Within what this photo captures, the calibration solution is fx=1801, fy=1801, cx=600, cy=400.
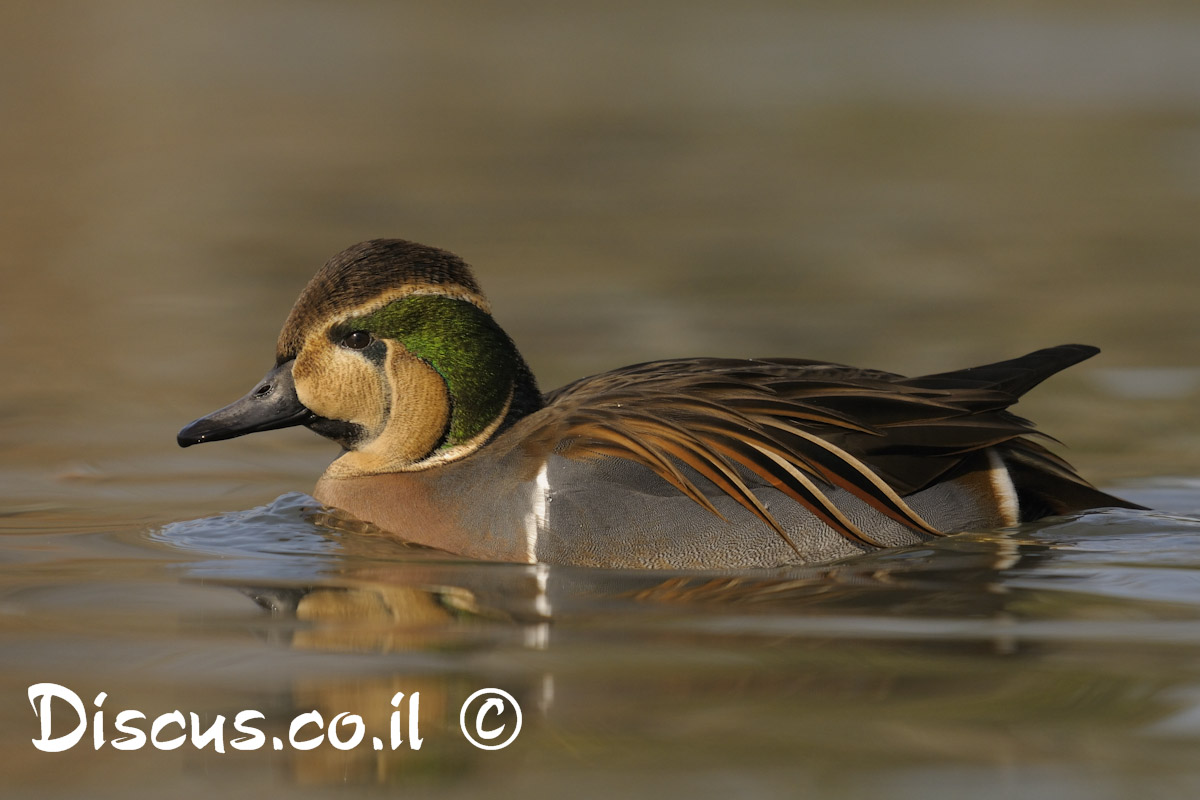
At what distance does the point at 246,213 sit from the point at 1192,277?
24.4 ft

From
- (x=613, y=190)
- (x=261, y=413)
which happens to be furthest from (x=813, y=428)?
(x=613, y=190)

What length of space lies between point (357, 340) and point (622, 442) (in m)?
1.17

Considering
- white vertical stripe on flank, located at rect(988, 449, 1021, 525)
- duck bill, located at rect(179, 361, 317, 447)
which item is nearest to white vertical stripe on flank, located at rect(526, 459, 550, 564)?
duck bill, located at rect(179, 361, 317, 447)

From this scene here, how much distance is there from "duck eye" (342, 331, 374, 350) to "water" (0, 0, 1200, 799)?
28.5 inches

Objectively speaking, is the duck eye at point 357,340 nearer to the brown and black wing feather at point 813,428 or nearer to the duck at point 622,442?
the duck at point 622,442

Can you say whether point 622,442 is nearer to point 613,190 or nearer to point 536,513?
point 536,513

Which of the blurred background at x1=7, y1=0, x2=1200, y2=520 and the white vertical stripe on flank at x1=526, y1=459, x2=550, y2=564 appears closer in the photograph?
the white vertical stripe on flank at x1=526, y1=459, x2=550, y2=564

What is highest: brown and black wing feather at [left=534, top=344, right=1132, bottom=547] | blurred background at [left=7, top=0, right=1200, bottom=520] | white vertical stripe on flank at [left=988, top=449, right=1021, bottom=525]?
blurred background at [left=7, top=0, right=1200, bottom=520]

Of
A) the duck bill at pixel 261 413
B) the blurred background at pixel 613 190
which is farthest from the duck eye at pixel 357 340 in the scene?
the blurred background at pixel 613 190

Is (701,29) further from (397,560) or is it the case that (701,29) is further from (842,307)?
(397,560)

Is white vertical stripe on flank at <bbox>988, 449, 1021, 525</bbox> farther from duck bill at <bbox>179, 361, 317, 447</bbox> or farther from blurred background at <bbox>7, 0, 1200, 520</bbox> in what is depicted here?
duck bill at <bbox>179, 361, 317, 447</bbox>

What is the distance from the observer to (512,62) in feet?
79.9

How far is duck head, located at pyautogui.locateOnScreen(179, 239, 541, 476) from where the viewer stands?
684 cm

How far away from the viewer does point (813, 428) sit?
6.60 metres
